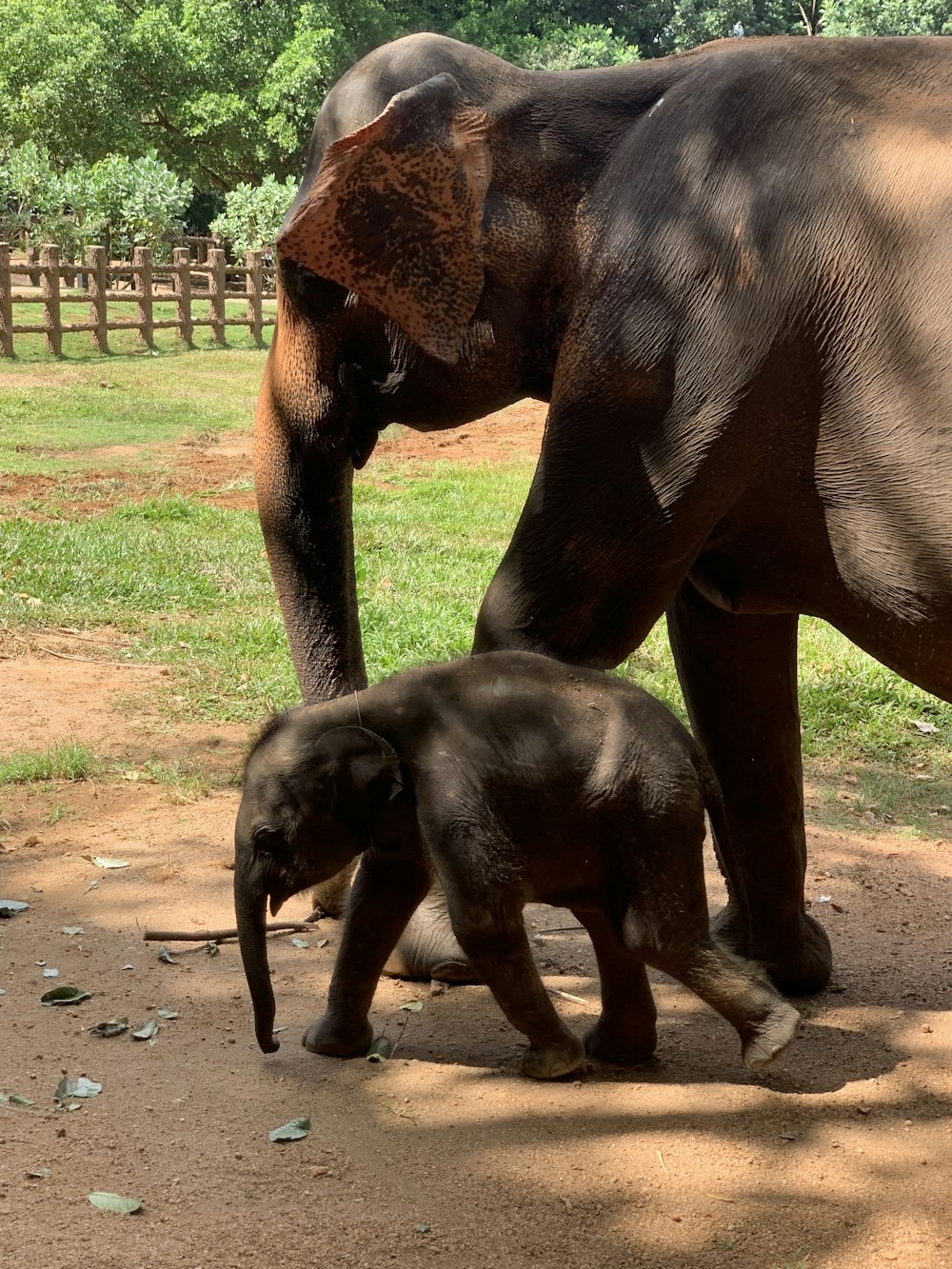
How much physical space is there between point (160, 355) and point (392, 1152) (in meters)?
21.4

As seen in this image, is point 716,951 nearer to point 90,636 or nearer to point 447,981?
point 447,981

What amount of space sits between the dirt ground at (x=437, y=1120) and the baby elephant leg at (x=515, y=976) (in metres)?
0.08

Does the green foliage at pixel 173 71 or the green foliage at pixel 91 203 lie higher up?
the green foliage at pixel 173 71

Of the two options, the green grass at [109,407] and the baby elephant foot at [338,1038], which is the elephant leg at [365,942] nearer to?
the baby elephant foot at [338,1038]

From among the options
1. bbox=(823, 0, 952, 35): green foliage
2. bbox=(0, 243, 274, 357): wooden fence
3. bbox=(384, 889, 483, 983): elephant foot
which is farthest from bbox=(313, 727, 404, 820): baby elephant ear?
bbox=(823, 0, 952, 35): green foliage

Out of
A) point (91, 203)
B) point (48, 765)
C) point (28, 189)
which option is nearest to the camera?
point (48, 765)

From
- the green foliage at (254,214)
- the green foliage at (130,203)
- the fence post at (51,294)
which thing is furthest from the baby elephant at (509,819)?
the green foliage at (254,214)

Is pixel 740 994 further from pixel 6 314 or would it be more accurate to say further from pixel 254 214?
pixel 254 214

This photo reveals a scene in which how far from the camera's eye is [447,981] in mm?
3805

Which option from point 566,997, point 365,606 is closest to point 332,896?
point 566,997

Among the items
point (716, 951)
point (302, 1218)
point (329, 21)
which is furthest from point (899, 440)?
point (329, 21)

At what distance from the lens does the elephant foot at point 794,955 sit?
148 inches

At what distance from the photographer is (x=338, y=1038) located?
330 cm

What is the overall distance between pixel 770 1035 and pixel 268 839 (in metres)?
1.05
